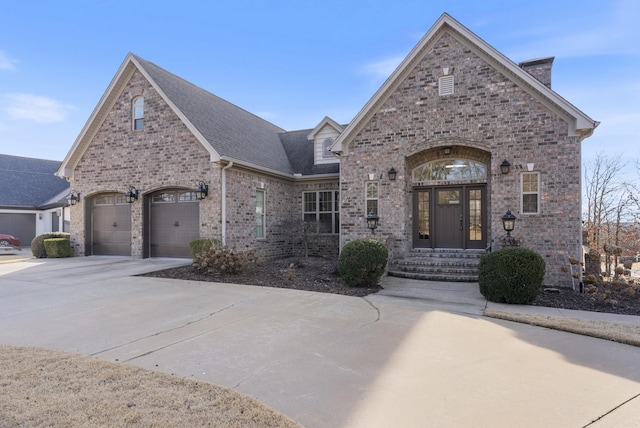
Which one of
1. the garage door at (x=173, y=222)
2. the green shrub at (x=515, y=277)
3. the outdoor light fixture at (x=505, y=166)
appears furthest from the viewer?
the garage door at (x=173, y=222)

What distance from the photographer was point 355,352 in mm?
4570

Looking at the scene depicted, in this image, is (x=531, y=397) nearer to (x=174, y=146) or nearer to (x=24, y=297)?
(x=24, y=297)

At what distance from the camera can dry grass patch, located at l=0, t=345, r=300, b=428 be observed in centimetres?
286

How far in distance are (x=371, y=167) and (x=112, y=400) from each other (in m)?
9.99

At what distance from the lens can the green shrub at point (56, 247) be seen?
1482 centimetres

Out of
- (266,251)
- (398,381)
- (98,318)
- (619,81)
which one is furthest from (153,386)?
(619,81)

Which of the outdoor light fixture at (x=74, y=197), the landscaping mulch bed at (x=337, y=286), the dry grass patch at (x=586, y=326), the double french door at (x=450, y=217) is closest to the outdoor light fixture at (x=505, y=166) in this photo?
the double french door at (x=450, y=217)

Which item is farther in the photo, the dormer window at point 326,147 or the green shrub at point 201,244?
the dormer window at point 326,147

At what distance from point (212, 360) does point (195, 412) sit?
4.21ft

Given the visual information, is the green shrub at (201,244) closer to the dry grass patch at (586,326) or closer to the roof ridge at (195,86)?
the roof ridge at (195,86)

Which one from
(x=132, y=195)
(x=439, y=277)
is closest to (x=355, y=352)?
(x=439, y=277)

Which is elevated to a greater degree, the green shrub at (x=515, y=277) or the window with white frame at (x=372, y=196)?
the window with white frame at (x=372, y=196)

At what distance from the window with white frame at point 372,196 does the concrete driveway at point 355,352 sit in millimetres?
4330

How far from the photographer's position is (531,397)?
3.42 meters
